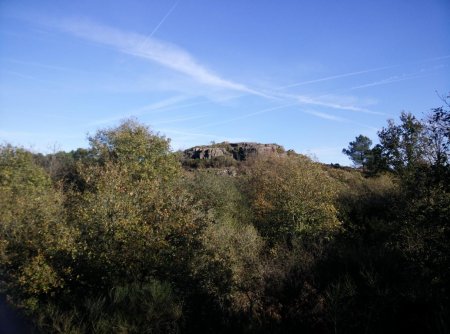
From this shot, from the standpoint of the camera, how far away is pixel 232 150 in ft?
253

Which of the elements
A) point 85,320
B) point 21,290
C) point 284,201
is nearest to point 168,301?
point 85,320

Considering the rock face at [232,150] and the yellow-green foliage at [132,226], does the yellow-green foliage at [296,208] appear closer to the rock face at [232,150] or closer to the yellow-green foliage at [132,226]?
the yellow-green foliage at [132,226]

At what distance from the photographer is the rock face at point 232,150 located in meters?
71.1

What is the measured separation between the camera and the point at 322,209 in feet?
61.7

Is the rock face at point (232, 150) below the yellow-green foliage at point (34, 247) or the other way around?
the other way around

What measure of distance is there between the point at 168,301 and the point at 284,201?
445 inches

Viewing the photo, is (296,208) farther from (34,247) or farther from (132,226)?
(34,247)

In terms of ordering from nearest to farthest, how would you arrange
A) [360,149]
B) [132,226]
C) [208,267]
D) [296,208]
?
[208,267] → [132,226] → [296,208] → [360,149]

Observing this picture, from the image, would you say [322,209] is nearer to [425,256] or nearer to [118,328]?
[425,256]

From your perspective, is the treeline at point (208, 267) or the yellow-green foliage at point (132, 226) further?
the yellow-green foliage at point (132, 226)

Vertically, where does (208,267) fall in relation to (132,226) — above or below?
below

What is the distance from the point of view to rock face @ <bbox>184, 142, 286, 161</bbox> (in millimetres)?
71062

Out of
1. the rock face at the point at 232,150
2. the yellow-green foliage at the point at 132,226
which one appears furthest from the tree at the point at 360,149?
the yellow-green foliage at the point at 132,226

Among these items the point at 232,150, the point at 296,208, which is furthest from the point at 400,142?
the point at 232,150
